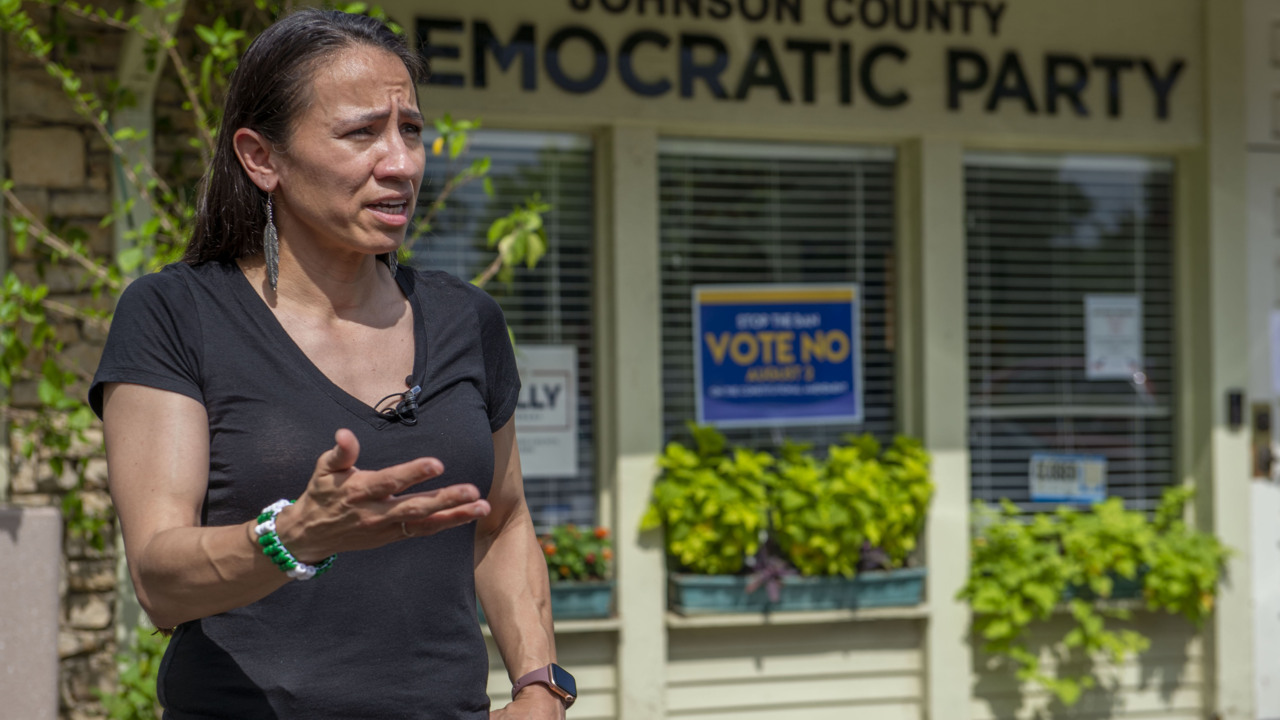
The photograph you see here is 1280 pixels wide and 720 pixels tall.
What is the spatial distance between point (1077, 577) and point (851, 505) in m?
1.12

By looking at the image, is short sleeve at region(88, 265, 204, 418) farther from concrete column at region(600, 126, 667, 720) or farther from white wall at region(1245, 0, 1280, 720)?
white wall at region(1245, 0, 1280, 720)

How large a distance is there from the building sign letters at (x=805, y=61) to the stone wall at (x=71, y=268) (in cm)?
133

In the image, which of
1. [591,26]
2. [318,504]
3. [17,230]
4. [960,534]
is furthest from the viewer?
[960,534]

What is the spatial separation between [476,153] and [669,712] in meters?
2.48

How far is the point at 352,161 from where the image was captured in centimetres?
157

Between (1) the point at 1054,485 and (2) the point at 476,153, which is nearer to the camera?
(2) the point at 476,153

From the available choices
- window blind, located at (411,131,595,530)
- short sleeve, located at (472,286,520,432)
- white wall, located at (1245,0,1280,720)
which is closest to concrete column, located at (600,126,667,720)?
window blind, located at (411,131,595,530)

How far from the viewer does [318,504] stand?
1242 millimetres

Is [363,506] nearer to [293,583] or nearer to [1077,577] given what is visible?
[293,583]

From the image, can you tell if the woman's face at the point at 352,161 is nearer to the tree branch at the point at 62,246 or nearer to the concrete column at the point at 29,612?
the concrete column at the point at 29,612

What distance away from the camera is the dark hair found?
1588mm

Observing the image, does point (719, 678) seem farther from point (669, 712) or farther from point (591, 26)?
point (591, 26)

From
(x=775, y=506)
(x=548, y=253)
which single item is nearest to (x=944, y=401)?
(x=775, y=506)

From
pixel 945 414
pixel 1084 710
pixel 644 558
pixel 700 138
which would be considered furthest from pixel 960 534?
pixel 700 138
